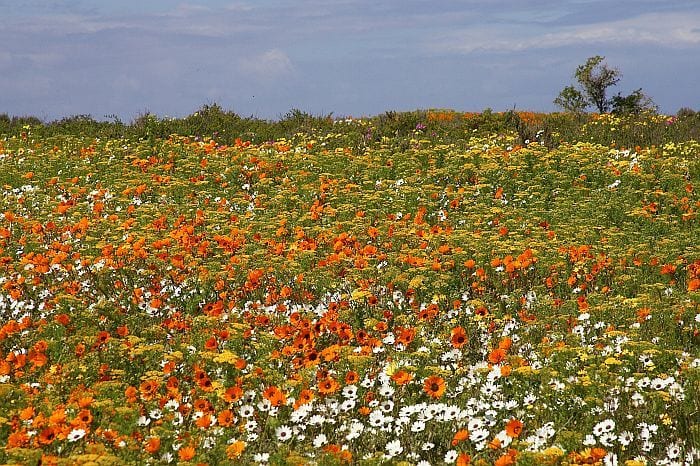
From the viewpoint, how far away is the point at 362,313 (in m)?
8.09

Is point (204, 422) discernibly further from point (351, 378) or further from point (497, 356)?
point (497, 356)

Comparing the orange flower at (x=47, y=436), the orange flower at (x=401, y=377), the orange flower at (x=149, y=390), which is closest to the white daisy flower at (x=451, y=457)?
the orange flower at (x=401, y=377)

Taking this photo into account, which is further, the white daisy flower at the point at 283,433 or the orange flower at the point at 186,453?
the white daisy flower at the point at 283,433

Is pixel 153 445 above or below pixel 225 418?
above

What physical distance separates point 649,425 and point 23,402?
4727 millimetres

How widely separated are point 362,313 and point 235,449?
354 cm

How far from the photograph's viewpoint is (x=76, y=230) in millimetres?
11336

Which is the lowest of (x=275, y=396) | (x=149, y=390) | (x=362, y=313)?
(x=362, y=313)

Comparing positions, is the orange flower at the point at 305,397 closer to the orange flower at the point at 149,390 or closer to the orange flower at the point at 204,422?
the orange flower at the point at 204,422

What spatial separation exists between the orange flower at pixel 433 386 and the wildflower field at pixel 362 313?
0.06 ft

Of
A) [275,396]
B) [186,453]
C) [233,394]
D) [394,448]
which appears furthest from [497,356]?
[186,453]

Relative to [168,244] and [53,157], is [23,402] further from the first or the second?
[53,157]

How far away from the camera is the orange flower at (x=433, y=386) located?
5.66 meters

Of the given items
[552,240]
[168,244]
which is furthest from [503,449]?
[168,244]
